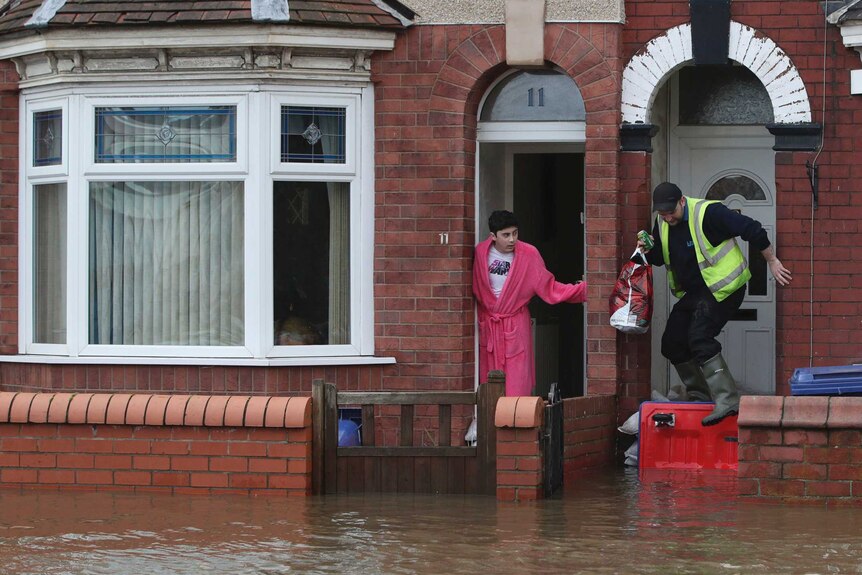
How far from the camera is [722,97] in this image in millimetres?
12398

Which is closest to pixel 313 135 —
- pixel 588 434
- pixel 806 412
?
pixel 588 434

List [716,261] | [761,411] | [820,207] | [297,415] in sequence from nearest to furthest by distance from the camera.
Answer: [761,411]
[297,415]
[716,261]
[820,207]

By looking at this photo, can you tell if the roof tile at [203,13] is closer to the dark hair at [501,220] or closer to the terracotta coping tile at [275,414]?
the dark hair at [501,220]

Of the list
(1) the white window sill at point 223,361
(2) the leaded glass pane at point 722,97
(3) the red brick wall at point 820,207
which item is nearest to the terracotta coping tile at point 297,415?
(1) the white window sill at point 223,361

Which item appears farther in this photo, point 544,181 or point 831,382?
point 544,181

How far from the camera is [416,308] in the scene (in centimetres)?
1151

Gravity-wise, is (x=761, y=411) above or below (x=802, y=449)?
above

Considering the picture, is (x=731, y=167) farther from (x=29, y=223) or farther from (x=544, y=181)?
(x=29, y=223)

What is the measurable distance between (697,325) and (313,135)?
3021 millimetres

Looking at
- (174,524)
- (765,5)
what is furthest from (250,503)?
(765,5)

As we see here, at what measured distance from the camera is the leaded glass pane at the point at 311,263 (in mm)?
11438

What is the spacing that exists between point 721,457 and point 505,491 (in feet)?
6.73

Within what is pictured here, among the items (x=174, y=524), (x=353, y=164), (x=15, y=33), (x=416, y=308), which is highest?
(x=15, y=33)

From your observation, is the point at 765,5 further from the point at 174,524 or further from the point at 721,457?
the point at 174,524
